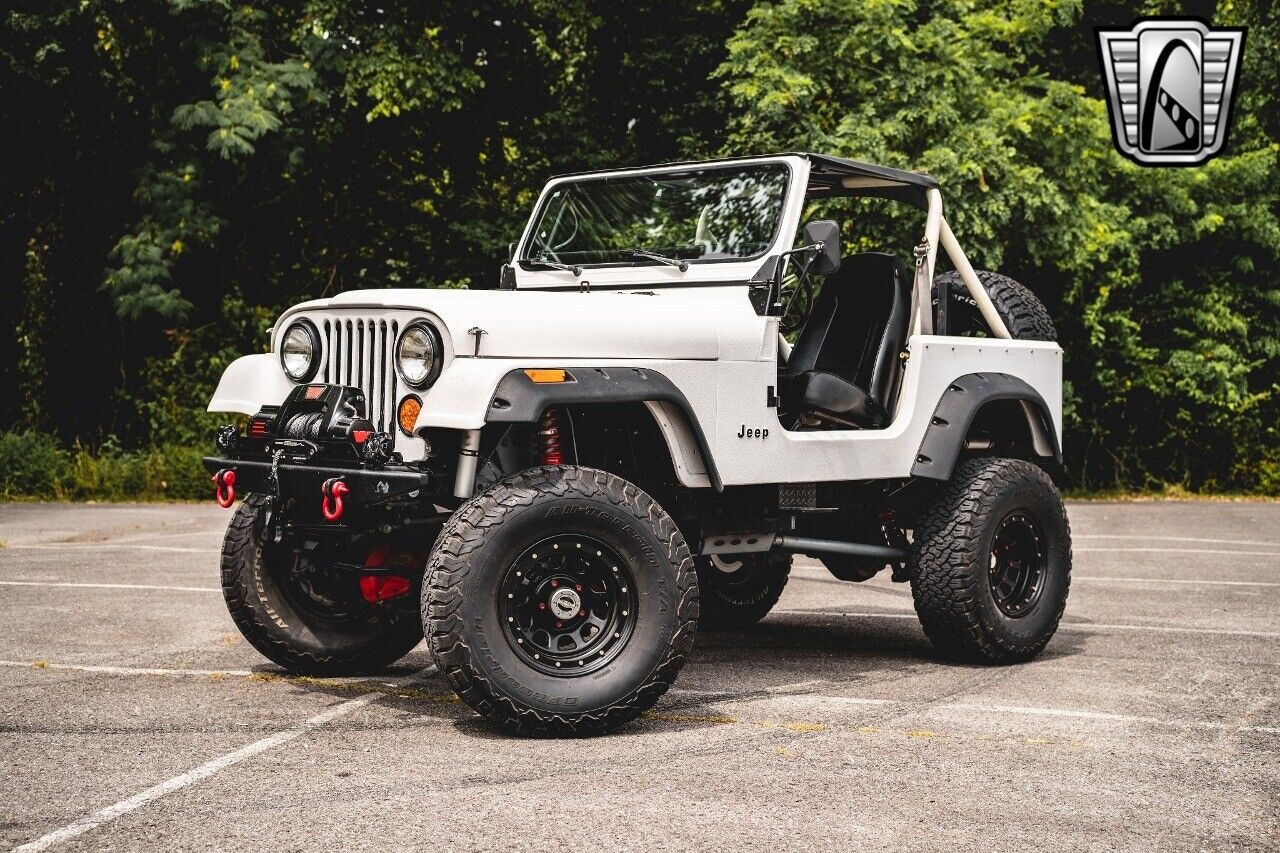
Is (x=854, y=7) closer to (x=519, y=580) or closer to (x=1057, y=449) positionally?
(x=1057, y=449)

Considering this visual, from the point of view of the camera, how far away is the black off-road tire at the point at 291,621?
6.78 metres

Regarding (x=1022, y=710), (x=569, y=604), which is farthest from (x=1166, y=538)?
(x=569, y=604)

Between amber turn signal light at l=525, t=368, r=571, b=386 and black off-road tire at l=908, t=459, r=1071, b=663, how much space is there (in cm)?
246

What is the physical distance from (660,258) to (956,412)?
5.35 feet

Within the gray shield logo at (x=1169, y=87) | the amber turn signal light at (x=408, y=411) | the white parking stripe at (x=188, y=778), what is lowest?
the white parking stripe at (x=188, y=778)

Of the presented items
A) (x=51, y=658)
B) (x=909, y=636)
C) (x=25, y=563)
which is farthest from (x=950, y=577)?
(x=25, y=563)

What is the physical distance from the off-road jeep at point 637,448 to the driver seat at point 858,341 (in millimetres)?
16

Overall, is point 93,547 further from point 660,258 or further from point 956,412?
point 956,412

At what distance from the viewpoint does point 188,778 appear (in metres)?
4.99

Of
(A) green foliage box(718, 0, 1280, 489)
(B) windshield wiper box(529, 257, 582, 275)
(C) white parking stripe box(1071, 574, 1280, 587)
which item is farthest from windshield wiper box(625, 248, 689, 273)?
(A) green foliage box(718, 0, 1280, 489)

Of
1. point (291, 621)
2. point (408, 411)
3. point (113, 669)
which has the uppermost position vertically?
point (408, 411)

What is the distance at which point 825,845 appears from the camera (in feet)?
14.0

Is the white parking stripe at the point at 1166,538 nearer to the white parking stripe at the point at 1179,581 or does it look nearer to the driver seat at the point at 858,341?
the white parking stripe at the point at 1179,581

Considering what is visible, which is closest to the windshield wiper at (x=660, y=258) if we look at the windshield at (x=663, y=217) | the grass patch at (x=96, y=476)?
the windshield at (x=663, y=217)
